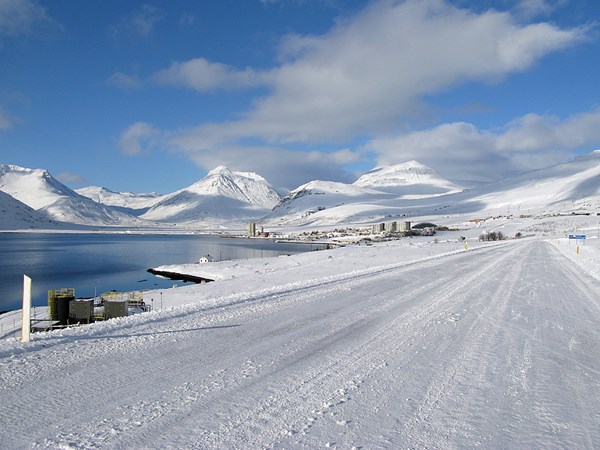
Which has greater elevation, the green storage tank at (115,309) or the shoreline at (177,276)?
the green storage tank at (115,309)

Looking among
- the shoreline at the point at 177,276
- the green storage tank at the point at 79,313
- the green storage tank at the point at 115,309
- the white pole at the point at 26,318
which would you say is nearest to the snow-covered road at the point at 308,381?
the white pole at the point at 26,318

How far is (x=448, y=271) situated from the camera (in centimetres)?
2330

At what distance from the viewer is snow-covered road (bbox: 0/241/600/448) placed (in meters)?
4.72

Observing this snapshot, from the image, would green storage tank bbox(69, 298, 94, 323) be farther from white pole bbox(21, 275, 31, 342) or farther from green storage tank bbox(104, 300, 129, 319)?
white pole bbox(21, 275, 31, 342)

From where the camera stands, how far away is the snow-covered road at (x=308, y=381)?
15.5ft

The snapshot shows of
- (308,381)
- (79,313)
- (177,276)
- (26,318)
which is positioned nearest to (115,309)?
(79,313)

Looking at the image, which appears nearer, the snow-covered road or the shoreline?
the snow-covered road

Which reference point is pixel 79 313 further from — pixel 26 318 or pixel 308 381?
pixel 308 381

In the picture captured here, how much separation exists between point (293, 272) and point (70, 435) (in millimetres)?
31141

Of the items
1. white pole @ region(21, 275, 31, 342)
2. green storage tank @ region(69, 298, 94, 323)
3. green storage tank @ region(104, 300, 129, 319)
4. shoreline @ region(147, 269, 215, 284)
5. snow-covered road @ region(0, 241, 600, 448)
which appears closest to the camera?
snow-covered road @ region(0, 241, 600, 448)

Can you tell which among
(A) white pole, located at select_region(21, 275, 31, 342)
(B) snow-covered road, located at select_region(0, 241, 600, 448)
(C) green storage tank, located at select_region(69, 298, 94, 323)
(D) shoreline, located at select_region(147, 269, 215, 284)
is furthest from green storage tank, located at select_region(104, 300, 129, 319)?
(D) shoreline, located at select_region(147, 269, 215, 284)

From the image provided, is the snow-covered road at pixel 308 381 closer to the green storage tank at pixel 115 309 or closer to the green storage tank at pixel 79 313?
the green storage tank at pixel 115 309

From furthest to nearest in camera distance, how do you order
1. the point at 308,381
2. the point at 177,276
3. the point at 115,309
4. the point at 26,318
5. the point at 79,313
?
the point at 177,276 < the point at 79,313 < the point at 115,309 < the point at 26,318 < the point at 308,381

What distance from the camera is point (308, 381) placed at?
627 cm
